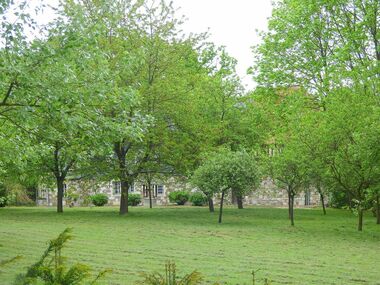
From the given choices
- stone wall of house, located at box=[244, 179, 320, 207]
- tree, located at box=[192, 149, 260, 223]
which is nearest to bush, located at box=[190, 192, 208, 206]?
stone wall of house, located at box=[244, 179, 320, 207]

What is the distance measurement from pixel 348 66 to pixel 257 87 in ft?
20.5

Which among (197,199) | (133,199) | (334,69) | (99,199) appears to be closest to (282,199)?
(197,199)

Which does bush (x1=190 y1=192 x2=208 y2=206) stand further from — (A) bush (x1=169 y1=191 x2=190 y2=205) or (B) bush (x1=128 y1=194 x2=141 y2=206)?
(B) bush (x1=128 y1=194 x2=141 y2=206)

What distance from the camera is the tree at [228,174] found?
25.3 meters

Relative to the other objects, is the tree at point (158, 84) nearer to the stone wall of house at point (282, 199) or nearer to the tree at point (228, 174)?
the tree at point (228, 174)

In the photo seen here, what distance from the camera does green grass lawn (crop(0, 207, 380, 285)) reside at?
11633 mm

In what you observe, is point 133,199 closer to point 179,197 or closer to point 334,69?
point 179,197

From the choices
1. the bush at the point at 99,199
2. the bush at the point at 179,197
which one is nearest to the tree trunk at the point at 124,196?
the bush at the point at 179,197

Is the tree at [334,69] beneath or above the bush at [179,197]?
above

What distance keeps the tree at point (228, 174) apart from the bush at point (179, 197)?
22.7 m

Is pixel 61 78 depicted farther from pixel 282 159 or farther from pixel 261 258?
pixel 282 159

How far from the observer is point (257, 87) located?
114 feet

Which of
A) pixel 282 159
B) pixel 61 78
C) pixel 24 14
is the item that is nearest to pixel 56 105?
pixel 61 78

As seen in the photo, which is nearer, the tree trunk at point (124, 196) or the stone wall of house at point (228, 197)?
the tree trunk at point (124, 196)
